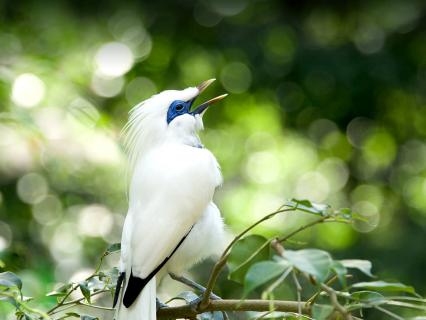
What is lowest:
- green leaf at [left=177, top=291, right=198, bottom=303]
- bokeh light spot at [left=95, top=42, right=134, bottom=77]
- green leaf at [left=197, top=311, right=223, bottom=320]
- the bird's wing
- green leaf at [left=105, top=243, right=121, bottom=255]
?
green leaf at [left=197, top=311, right=223, bottom=320]

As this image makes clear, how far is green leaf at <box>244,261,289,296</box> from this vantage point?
1351 mm

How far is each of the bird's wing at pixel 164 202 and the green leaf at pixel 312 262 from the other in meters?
1.10

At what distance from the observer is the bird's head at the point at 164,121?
3135 mm

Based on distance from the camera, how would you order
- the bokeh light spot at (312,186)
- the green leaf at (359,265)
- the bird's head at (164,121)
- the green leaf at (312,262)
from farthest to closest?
the bokeh light spot at (312,186) → the bird's head at (164,121) → the green leaf at (359,265) → the green leaf at (312,262)

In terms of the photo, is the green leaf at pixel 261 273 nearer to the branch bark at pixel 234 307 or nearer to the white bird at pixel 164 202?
the branch bark at pixel 234 307

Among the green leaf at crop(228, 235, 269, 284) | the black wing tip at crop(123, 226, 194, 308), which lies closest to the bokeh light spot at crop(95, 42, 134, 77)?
the black wing tip at crop(123, 226, 194, 308)

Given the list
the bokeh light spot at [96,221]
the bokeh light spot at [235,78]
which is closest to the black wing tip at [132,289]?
the bokeh light spot at [96,221]

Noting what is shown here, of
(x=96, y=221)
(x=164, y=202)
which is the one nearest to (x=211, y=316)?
(x=164, y=202)

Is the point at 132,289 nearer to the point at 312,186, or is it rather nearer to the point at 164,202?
the point at 164,202

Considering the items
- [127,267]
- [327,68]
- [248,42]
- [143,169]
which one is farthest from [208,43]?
[127,267]

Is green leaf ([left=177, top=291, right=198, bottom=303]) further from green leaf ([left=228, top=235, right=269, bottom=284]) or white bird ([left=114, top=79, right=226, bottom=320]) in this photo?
green leaf ([left=228, top=235, right=269, bottom=284])

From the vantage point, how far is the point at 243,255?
5.18ft

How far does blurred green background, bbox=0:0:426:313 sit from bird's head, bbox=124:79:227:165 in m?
2.41

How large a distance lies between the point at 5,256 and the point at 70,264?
11.5 feet
